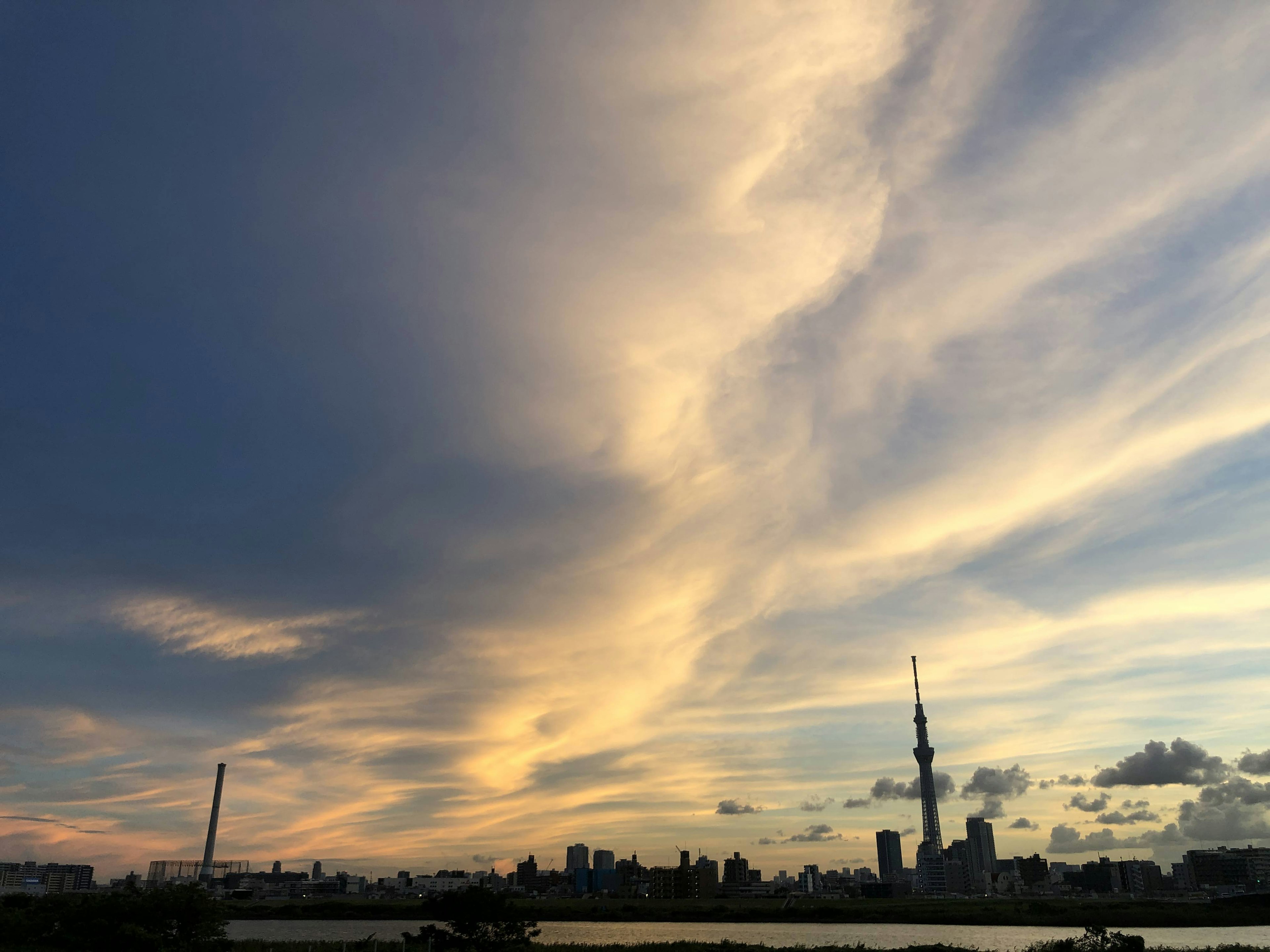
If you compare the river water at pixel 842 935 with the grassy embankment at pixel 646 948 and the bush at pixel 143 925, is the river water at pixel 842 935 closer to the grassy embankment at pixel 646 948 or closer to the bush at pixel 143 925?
the grassy embankment at pixel 646 948

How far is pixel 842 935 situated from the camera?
155 meters

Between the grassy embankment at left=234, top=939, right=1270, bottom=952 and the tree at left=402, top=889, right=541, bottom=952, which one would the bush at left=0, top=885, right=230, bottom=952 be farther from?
the tree at left=402, top=889, right=541, bottom=952

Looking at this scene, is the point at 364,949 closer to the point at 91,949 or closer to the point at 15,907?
the point at 91,949

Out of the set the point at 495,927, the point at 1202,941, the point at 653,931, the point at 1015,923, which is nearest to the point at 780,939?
the point at 653,931

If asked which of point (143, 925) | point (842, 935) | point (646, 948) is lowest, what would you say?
point (842, 935)

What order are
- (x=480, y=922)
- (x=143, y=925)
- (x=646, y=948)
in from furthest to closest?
(x=646, y=948) < (x=143, y=925) < (x=480, y=922)

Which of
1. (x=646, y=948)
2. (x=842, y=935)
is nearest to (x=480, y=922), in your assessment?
(x=646, y=948)

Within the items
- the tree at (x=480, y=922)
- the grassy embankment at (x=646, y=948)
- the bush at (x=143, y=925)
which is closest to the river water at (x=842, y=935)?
the grassy embankment at (x=646, y=948)

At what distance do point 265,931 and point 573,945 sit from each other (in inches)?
4698

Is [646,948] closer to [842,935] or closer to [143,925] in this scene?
[143,925]

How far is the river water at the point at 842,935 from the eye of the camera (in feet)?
417

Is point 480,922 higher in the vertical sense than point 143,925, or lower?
higher

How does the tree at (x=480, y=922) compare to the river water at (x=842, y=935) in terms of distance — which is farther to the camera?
the river water at (x=842, y=935)

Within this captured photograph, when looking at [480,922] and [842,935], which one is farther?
[842,935]
